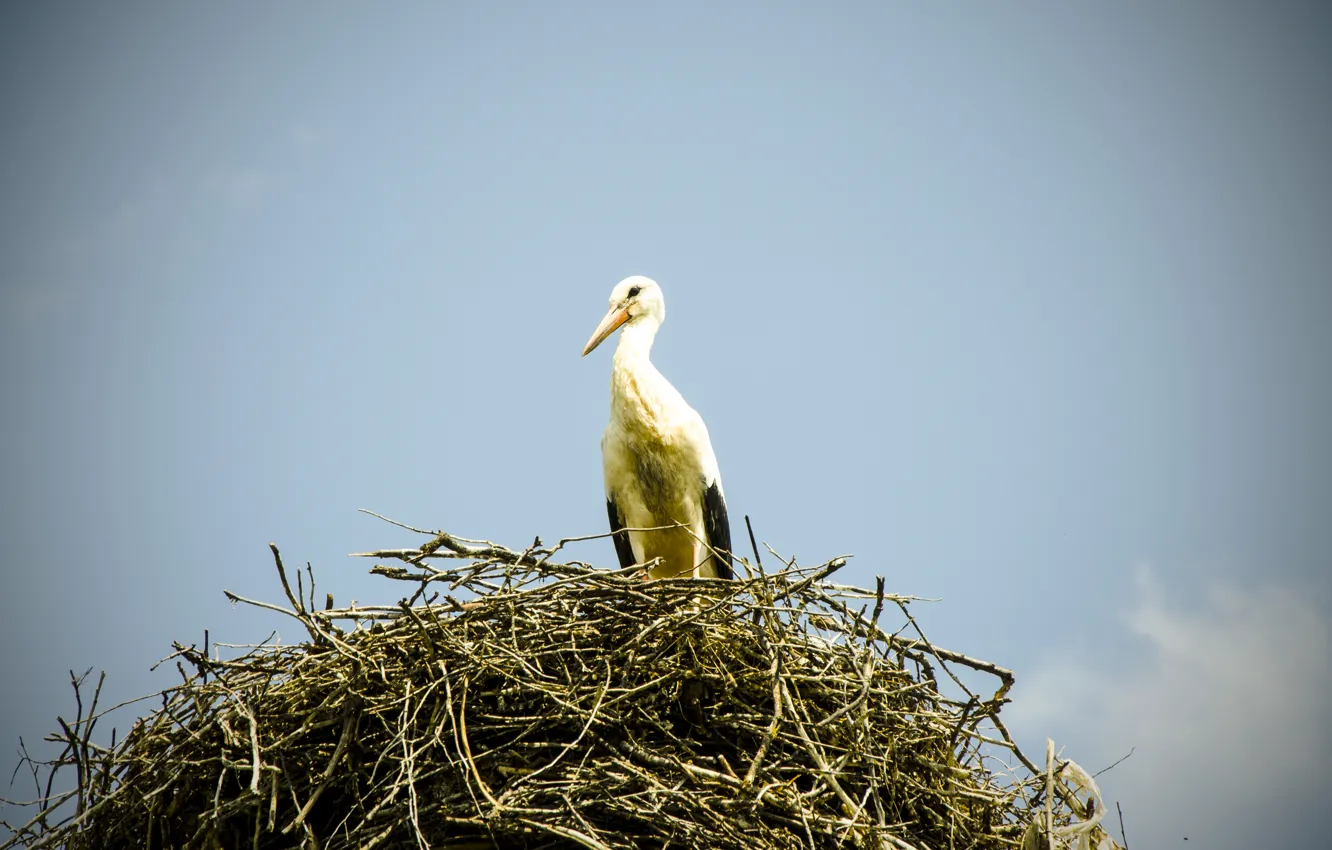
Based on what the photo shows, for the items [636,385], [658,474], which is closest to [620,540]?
[658,474]

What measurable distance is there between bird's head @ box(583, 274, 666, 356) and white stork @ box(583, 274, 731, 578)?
0.20m

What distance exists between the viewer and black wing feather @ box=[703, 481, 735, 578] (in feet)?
13.4

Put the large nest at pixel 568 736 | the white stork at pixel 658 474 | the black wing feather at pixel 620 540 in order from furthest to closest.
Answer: the black wing feather at pixel 620 540 < the white stork at pixel 658 474 < the large nest at pixel 568 736

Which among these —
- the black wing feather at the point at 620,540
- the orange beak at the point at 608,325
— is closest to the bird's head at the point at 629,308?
the orange beak at the point at 608,325

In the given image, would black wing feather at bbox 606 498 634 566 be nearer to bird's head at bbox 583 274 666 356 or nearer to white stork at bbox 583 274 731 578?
white stork at bbox 583 274 731 578

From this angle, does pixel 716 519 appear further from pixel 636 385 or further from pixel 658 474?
pixel 636 385

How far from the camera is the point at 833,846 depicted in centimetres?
226

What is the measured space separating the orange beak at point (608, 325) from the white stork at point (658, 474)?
186 millimetres

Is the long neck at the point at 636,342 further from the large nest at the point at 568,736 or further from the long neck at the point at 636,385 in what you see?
the large nest at the point at 568,736

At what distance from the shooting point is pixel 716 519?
13.6 feet

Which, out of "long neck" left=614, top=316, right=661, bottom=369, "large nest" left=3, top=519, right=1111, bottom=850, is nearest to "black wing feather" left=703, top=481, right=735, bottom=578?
"long neck" left=614, top=316, right=661, bottom=369

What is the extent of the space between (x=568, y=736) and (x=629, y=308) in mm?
2373

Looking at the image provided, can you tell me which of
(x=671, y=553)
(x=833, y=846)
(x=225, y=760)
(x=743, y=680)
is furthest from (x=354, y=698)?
(x=671, y=553)

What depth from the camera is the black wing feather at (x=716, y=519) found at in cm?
408
